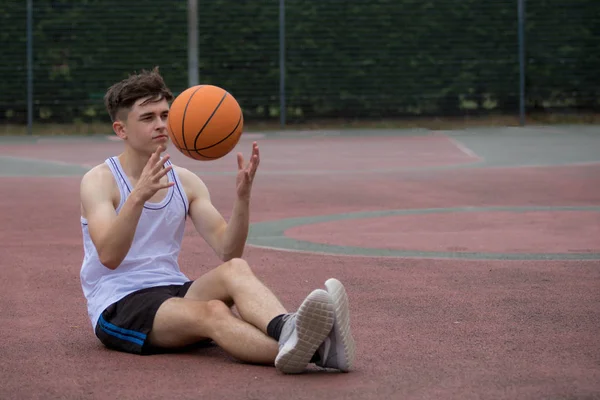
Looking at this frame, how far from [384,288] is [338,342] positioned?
105 inches

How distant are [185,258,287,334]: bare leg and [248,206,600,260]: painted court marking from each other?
3.62 metres

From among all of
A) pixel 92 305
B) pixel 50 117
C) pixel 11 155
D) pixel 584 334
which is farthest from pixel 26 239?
pixel 50 117

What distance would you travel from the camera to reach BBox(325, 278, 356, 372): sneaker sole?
5219 millimetres

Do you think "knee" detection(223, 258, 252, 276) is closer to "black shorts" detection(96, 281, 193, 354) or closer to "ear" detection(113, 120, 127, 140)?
"black shorts" detection(96, 281, 193, 354)

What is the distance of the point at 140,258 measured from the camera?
6.03m

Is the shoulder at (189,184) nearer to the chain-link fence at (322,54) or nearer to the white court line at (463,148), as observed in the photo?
the white court line at (463,148)

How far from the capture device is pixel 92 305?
6.01 meters

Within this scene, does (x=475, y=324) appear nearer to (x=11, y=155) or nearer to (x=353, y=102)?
(x=11, y=155)

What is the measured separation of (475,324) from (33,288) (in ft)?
10.0

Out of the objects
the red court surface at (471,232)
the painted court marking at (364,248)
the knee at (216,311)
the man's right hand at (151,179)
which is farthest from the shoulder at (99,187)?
the red court surface at (471,232)

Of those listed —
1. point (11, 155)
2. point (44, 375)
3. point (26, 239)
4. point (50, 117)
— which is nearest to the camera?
point (44, 375)

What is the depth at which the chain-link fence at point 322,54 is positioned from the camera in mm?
23625

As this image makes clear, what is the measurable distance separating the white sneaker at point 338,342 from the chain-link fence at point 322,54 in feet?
60.4

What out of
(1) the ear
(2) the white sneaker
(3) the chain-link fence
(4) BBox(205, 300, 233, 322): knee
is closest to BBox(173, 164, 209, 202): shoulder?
(1) the ear
